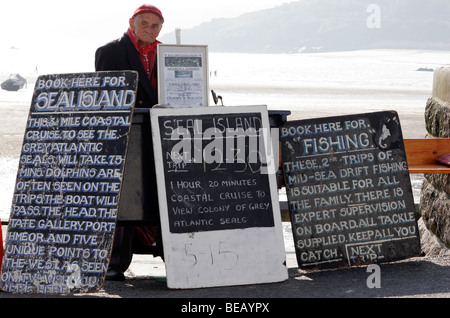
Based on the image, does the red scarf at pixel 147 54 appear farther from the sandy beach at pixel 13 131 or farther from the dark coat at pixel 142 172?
the sandy beach at pixel 13 131

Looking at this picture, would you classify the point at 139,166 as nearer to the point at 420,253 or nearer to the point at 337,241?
the point at 337,241

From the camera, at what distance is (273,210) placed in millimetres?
5141

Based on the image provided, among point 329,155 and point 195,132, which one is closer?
point 195,132

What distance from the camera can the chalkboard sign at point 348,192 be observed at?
555cm

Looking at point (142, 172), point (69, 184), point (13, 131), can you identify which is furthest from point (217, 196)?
point (13, 131)

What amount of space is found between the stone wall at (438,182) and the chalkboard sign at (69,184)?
2.78m

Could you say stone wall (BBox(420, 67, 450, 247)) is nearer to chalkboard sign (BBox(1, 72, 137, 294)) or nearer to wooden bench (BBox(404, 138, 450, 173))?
wooden bench (BBox(404, 138, 450, 173))

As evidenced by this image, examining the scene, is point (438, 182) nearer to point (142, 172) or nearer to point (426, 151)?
point (426, 151)

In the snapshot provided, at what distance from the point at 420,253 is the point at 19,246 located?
9.11 ft

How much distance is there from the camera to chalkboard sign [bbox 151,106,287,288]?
4945mm

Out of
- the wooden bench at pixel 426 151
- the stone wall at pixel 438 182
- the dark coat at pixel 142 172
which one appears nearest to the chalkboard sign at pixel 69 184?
the dark coat at pixel 142 172

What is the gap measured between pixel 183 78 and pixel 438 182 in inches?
97.4
